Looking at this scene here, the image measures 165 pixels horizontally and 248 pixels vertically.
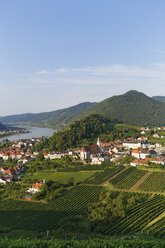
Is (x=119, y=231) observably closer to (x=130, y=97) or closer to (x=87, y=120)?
(x=87, y=120)

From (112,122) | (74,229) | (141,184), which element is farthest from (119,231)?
(112,122)

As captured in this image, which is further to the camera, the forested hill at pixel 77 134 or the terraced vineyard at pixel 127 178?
the forested hill at pixel 77 134

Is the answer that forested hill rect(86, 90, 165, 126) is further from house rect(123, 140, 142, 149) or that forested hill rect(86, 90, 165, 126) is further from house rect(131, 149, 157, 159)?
house rect(131, 149, 157, 159)

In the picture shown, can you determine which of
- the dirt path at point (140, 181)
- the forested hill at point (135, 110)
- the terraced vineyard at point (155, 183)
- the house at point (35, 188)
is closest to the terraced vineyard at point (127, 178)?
the dirt path at point (140, 181)

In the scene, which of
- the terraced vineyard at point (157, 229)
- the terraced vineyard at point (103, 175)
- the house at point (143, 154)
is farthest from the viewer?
the house at point (143, 154)

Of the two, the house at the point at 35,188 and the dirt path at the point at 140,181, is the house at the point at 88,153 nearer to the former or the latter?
the dirt path at the point at 140,181
